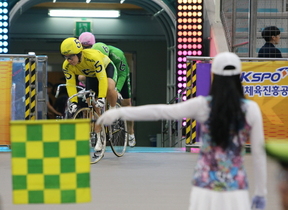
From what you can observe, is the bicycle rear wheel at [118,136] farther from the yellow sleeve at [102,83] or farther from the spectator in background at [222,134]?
the spectator in background at [222,134]

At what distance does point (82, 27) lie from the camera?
2108 cm

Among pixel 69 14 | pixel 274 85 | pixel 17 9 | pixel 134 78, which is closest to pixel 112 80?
pixel 274 85

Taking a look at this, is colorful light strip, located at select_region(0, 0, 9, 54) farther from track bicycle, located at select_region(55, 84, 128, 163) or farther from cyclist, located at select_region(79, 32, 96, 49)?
track bicycle, located at select_region(55, 84, 128, 163)

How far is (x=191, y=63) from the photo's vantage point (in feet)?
37.9

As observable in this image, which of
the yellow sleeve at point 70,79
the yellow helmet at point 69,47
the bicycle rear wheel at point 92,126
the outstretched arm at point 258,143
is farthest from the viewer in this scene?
the yellow sleeve at point 70,79

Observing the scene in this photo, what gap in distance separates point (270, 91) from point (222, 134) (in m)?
7.82

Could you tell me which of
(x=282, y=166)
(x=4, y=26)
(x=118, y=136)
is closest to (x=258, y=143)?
(x=282, y=166)

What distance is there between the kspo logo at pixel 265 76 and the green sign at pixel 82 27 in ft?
34.3

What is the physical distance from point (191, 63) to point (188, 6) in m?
4.60

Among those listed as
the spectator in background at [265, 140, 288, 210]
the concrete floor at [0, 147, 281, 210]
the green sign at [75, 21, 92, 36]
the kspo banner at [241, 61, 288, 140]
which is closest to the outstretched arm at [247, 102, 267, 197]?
the concrete floor at [0, 147, 281, 210]

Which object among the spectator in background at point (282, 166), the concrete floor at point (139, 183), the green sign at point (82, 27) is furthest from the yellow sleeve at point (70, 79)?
the green sign at point (82, 27)

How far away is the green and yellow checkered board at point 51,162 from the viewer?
4.17 metres

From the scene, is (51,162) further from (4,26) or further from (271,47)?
(4,26)

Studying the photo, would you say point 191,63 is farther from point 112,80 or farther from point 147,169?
point 147,169
